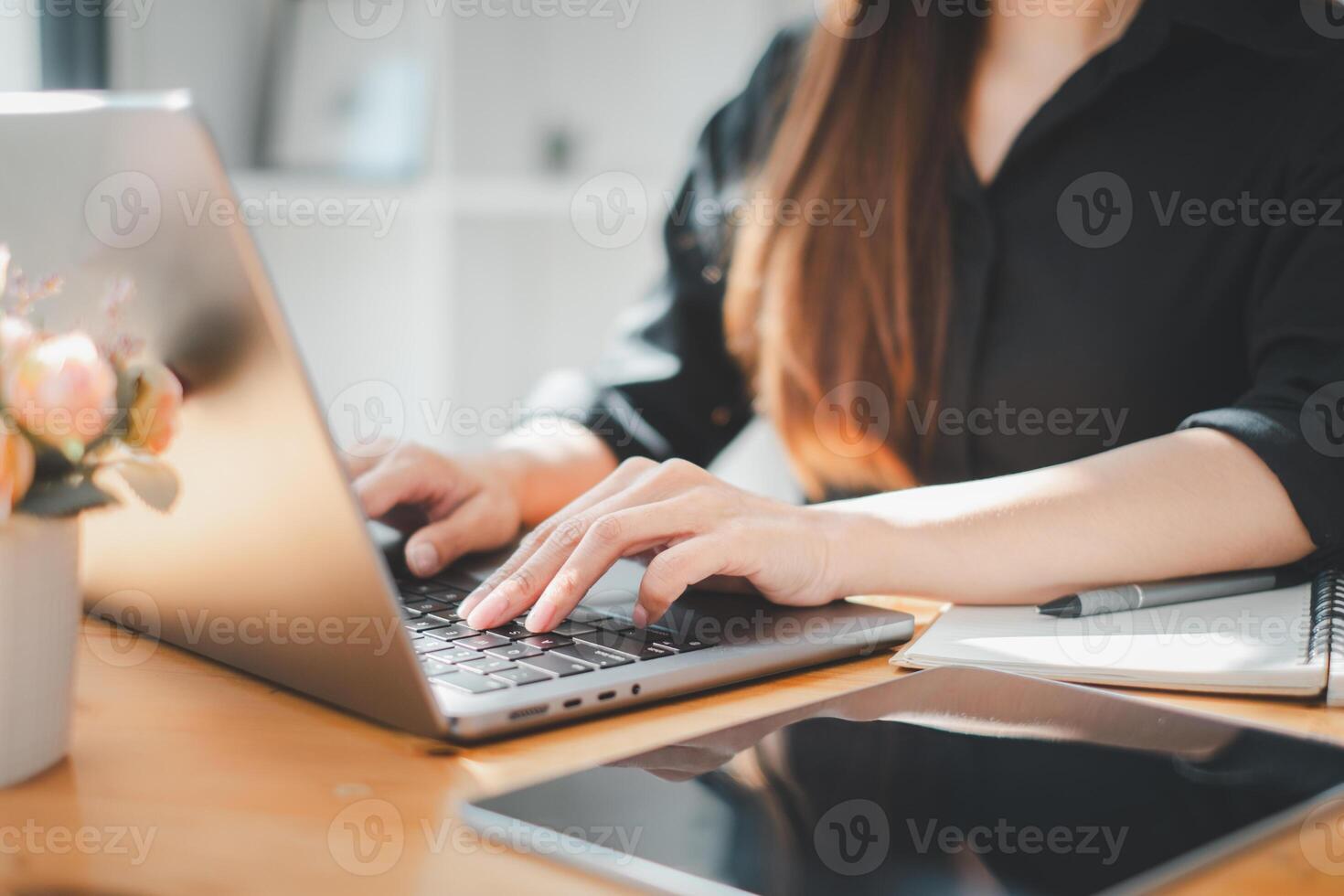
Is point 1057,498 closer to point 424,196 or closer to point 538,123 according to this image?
point 424,196

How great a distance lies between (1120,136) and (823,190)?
0.96 feet

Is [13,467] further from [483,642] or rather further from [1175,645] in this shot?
[1175,645]

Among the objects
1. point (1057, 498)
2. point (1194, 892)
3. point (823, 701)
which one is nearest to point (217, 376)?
point (823, 701)

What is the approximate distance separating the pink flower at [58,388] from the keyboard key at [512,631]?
256 millimetres

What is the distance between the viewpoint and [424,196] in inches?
98.2

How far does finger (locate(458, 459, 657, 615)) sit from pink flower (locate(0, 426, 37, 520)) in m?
0.27

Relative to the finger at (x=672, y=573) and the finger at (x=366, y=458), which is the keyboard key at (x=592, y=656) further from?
the finger at (x=366, y=458)

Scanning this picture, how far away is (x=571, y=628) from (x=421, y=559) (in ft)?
0.62
